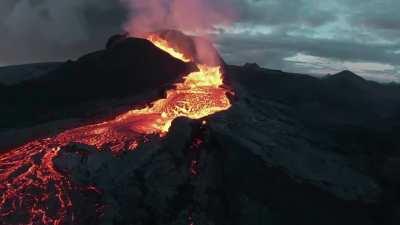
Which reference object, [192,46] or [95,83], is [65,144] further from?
[95,83]

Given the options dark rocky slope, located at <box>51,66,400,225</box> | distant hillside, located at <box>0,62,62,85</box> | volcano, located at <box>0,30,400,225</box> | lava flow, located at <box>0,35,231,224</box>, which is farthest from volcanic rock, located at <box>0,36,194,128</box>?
distant hillside, located at <box>0,62,62,85</box>

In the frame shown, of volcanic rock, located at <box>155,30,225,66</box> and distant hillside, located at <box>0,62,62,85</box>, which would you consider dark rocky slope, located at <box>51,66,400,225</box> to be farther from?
distant hillside, located at <box>0,62,62,85</box>

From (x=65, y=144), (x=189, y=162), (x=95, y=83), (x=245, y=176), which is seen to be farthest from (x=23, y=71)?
(x=245, y=176)

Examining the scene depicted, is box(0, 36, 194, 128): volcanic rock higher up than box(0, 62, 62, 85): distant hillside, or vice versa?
box(0, 36, 194, 128): volcanic rock

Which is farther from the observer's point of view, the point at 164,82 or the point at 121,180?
the point at 164,82

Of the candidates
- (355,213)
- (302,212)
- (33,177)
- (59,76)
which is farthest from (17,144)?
(59,76)

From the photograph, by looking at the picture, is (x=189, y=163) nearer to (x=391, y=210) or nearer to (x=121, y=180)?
(x=121, y=180)

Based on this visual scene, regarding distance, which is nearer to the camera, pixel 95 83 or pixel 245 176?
pixel 245 176
